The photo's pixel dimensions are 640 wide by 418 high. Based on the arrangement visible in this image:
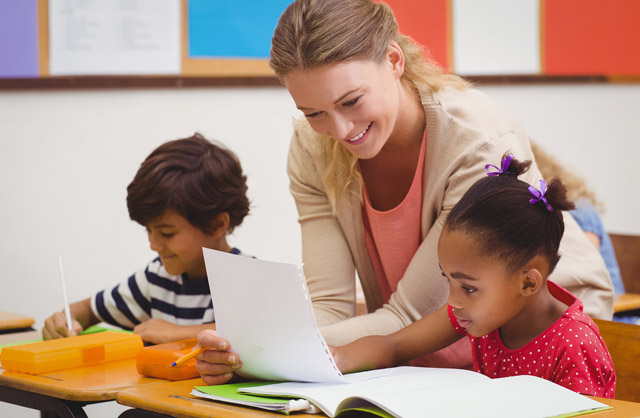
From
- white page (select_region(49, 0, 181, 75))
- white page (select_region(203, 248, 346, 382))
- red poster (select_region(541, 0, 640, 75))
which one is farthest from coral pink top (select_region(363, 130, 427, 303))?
red poster (select_region(541, 0, 640, 75))

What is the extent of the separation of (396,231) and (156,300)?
66 cm

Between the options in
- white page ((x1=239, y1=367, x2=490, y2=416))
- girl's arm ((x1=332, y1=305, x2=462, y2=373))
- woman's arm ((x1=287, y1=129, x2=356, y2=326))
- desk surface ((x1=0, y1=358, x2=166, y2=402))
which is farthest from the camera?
woman's arm ((x1=287, y1=129, x2=356, y2=326))

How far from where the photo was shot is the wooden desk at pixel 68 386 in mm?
1130

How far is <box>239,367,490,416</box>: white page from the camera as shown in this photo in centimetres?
97

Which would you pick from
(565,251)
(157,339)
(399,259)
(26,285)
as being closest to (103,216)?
(26,285)

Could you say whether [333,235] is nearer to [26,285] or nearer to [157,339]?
[157,339]

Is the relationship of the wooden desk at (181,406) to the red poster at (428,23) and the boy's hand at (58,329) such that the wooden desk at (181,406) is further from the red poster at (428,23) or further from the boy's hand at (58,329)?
the red poster at (428,23)

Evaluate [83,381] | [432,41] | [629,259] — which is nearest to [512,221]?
[83,381]

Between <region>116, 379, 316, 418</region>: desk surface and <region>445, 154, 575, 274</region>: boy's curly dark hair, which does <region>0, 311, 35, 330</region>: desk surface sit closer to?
<region>116, 379, 316, 418</region>: desk surface

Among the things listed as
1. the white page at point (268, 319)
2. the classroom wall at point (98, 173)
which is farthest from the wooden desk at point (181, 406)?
the classroom wall at point (98, 173)

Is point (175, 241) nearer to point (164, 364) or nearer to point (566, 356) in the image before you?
point (164, 364)

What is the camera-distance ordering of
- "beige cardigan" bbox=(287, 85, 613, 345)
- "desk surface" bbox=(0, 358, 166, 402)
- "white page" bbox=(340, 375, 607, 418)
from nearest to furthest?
"white page" bbox=(340, 375, 607, 418), "desk surface" bbox=(0, 358, 166, 402), "beige cardigan" bbox=(287, 85, 613, 345)

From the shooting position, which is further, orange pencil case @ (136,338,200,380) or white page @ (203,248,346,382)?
orange pencil case @ (136,338,200,380)

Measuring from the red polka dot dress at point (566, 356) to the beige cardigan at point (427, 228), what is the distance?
0.62 ft
